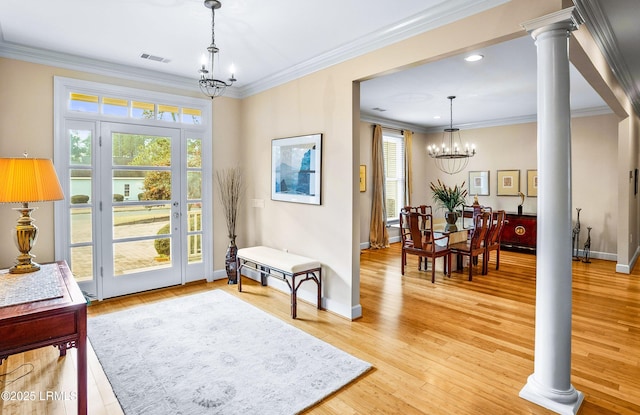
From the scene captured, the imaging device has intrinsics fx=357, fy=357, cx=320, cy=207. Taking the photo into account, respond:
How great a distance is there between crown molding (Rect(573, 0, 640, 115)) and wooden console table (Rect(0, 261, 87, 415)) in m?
3.77

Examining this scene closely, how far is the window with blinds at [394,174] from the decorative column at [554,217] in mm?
5979

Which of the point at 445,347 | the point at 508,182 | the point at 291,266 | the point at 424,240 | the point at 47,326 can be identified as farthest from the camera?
the point at 508,182

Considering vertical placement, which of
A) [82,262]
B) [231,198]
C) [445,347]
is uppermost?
[231,198]

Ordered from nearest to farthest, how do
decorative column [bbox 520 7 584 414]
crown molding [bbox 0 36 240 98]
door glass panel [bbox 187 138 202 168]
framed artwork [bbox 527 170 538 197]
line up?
decorative column [bbox 520 7 584 414], crown molding [bbox 0 36 240 98], door glass panel [bbox 187 138 202 168], framed artwork [bbox 527 170 538 197]

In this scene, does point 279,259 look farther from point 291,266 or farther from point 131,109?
point 131,109

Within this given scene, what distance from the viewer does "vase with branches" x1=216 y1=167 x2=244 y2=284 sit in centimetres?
506

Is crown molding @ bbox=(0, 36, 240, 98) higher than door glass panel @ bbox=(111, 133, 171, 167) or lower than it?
higher

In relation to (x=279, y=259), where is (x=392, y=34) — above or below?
above

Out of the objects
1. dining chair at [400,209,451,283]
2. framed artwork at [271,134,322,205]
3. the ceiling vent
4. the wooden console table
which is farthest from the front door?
dining chair at [400,209,451,283]

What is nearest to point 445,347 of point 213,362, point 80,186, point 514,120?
point 213,362

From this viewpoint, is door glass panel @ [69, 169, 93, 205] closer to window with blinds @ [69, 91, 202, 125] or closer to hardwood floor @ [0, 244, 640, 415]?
window with blinds @ [69, 91, 202, 125]

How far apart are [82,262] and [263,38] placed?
3.27 meters

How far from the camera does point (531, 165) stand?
755cm

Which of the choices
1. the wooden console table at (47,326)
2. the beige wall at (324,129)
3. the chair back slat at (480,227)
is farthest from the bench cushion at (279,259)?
the chair back slat at (480,227)
